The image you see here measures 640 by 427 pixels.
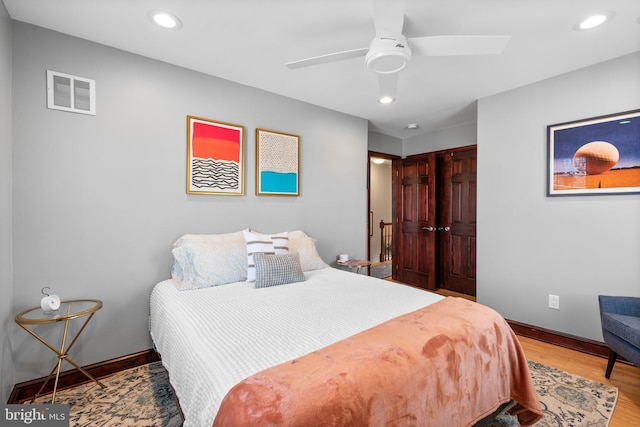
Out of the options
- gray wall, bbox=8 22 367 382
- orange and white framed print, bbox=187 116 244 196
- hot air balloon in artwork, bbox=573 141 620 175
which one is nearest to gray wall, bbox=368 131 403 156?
gray wall, bbox=8 22 367 382

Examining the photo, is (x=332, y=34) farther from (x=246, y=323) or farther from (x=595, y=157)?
(x=595, y=157)

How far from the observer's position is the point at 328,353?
3.92 ft

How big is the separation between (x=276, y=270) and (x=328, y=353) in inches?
48.8

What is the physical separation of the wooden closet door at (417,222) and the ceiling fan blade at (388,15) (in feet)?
11.0

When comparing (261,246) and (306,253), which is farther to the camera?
(306,253)

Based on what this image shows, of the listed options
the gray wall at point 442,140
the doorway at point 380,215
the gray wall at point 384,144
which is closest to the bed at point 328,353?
the gray wall at point 384,144

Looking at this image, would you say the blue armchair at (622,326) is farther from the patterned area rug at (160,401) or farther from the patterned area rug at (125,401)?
the patterned area rug at (125,401)

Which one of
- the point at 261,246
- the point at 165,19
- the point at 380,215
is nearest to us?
the point at 165,19

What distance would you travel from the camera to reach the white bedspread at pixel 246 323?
1.15 metres

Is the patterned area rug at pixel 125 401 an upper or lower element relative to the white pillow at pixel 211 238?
lower

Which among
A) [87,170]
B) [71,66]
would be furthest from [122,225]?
[71,66]

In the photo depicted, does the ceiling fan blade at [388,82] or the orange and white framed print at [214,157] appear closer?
the ceiling fan blade at [388,82]

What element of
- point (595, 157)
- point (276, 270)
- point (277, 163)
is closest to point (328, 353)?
point (276, 270)

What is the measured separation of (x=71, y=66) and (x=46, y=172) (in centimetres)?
82
